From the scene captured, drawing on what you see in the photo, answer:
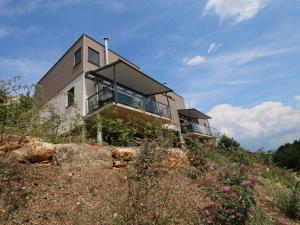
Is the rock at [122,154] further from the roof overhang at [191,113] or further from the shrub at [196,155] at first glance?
the roof overhang at [191,113]

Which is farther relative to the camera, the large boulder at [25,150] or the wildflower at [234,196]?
the large boulder at [25,150]

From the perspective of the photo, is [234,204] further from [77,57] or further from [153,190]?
[77,57]

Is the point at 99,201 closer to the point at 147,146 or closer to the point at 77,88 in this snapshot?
the point at 147,146

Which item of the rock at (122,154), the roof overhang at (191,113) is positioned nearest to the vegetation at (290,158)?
the roof overhang at (191,113)

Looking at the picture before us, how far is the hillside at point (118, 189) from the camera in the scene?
497 centimetres

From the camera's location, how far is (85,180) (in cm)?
672

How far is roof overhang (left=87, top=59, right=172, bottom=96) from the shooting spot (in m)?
18.0

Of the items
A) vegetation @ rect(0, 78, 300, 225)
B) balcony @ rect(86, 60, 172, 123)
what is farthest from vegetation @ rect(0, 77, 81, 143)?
balcony @ rect(86, 60, 172, 123)

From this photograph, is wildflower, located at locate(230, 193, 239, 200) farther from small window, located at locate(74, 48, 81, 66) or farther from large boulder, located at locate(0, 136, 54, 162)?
small window, located at locate(74, 48, 81, 66)

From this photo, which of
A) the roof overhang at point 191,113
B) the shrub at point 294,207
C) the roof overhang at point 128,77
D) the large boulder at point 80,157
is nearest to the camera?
the shrub at point 294,207

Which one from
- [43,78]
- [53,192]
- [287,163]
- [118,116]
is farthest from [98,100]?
[287,163]

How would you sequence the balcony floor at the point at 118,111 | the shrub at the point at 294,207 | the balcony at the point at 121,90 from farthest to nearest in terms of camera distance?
the balcony at the point at 121,90, the balcony floor at the point at 118,111, the shrub at the point at 294,207

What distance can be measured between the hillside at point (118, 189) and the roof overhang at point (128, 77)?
10325 millimetres

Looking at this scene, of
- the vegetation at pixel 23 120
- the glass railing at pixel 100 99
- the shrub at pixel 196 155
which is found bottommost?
the shrub at pixel 196 155
